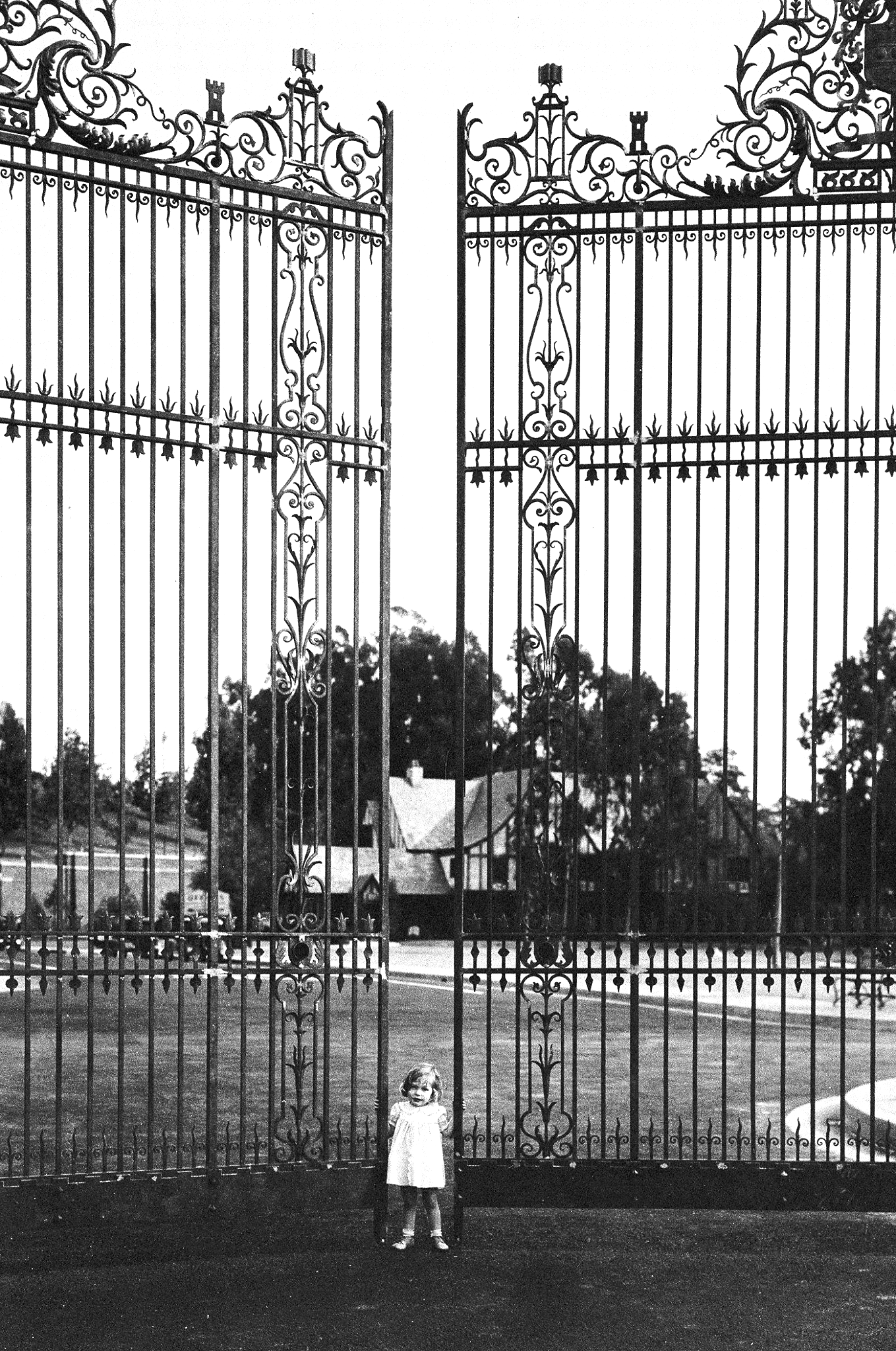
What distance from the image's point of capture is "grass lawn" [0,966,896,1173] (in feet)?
40.0

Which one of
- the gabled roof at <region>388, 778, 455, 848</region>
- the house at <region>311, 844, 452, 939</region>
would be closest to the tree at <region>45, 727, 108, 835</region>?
the house at <region>311, 844, 452, 939</region>

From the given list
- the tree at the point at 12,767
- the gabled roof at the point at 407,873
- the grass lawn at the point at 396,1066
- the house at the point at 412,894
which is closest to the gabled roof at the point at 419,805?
the gabled roof at the point at 407,873

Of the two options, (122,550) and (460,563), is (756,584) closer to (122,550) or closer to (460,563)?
(460,563)

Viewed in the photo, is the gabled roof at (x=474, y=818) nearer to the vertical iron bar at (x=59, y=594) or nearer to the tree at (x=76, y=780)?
the tree at (x=76, y=780)

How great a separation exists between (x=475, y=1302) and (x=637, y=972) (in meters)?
1.85

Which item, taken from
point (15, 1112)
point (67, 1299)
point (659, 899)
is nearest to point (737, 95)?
point (659, 899)

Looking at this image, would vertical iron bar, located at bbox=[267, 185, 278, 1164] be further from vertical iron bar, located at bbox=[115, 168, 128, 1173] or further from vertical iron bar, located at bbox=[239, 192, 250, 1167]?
vertical iron bar, located at bbox=[115, 168, 128, 1173]

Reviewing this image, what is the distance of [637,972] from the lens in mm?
8352

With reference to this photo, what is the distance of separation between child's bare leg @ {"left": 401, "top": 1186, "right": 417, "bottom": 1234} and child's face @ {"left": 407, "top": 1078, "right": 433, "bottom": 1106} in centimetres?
42

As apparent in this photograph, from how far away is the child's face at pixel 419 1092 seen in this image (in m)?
8.27

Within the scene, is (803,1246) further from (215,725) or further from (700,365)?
(700,365)

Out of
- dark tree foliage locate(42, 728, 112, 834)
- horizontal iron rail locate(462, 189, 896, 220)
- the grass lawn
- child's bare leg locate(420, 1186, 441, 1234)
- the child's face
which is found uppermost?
horizontal iron rail locate(462, 189, 896, 220)

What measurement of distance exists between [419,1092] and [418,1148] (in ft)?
0.91

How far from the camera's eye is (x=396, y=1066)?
1758cm
